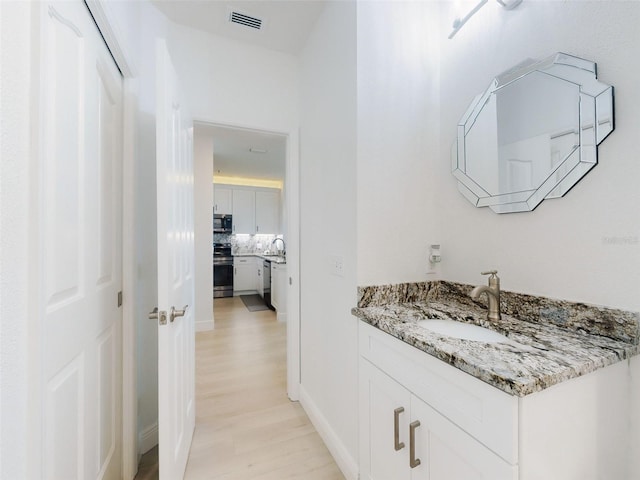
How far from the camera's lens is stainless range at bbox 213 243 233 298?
559cm

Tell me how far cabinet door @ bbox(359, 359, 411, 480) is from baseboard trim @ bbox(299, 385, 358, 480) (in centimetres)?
12

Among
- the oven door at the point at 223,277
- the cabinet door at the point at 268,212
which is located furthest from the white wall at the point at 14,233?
the cabinet door at the point at 268,212

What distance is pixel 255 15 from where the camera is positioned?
70.1 inches

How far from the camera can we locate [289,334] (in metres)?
2.19

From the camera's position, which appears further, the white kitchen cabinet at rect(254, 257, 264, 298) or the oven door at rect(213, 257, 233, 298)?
the white kitchen cabinet at rect(254, 257, 264, 298)

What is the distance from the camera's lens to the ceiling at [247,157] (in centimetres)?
390

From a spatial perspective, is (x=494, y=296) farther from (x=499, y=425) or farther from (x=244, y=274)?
(x=244, y=274)

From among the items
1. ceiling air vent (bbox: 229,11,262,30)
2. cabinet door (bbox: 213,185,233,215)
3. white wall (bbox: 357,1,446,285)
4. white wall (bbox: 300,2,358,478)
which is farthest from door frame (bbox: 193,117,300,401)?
cabinet door (bbox: 213,185,233,215)

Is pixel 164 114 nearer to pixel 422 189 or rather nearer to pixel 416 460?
pixel 422 189

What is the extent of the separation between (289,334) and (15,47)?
2.02 meters

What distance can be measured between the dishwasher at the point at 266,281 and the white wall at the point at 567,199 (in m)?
3.94

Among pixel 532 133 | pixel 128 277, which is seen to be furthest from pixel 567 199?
pixel 128 277

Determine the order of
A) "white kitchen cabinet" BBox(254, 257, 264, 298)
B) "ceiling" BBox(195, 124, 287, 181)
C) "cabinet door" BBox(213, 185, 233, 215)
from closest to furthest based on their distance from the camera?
"ceiling" BBox(195, 124, 287, 181) → "white kitchen cabinet" BBox(254, 257, 264, 298) → "cabinet door" BBox(213, 185, 233, 215)

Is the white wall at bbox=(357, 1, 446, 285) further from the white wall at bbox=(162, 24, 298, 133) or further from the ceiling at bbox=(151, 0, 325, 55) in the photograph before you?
the white wall at bbox=(162, 24, 298, 133)
